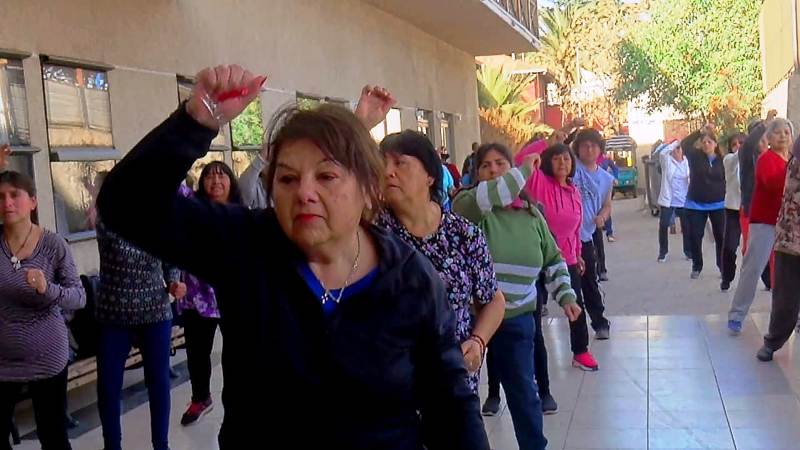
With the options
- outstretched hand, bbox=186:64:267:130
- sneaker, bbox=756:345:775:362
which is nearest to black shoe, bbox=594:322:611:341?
sneaker, bbox=756:345:775:362

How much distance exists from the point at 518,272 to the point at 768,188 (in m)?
4.00

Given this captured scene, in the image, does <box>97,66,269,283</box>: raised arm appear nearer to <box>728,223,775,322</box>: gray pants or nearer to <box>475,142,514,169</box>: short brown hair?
<box>475,142,514,169</box>: short brown hair

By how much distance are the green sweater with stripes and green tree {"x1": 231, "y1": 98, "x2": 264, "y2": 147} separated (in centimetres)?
688

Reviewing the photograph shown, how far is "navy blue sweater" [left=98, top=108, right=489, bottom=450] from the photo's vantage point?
2.02 meters

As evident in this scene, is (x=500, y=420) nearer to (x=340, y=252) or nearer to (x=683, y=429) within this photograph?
(x=683, y=429)

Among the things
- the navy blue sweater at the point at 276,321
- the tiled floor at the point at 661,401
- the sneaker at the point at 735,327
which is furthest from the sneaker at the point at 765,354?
the navy blue sweater at the point at 276,321

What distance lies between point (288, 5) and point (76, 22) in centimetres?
529

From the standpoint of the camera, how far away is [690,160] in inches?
501

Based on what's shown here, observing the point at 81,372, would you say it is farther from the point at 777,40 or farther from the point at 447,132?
the point at 777,40

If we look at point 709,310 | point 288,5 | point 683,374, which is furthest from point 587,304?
point 288,5

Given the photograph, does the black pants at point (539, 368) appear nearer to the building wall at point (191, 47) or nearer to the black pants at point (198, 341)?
→ the black pants at point (198, 341)

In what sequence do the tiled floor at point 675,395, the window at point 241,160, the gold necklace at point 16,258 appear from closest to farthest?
1. the gold necklace at point 16,258
2. the tiled floor at point 675,395
3. the window at point 241,160

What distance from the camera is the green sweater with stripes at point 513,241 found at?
5.12 m

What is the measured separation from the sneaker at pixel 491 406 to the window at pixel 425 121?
13.9m
